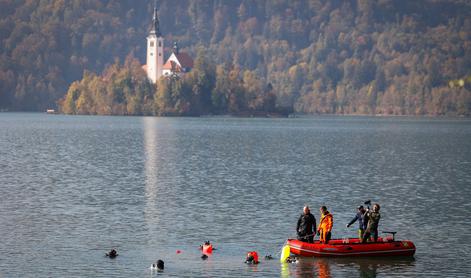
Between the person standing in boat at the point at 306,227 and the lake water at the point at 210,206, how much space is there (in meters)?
1.32

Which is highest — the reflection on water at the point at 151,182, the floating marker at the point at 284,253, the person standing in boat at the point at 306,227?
the person standing in boat at the point at 306,227

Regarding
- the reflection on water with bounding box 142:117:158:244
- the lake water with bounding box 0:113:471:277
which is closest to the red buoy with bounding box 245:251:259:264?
the lake water with bounding box 0:113:471:277

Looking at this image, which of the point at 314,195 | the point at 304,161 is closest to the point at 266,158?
the point at 304,161

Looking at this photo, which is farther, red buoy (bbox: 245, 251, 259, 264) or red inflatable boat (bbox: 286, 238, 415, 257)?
red inflatable boat (bbox: 286, 238, 415, 257)

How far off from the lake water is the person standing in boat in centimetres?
132

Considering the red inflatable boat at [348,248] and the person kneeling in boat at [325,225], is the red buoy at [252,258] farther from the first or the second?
the person kneeling in boat at [325,225]

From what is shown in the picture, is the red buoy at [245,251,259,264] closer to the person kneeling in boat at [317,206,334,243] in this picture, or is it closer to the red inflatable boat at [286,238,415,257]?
the red inflatable boat at [286,238,415,257]

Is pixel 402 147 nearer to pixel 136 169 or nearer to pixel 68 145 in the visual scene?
pixel 68 145

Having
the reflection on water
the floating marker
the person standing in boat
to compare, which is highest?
the person standing in boat

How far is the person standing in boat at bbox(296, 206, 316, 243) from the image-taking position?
5181 cm

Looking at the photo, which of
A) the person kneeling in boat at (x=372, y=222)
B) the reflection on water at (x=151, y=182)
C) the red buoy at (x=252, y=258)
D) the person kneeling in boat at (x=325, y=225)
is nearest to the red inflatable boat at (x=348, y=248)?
the person kneeling in boat at (x=325, y=225)

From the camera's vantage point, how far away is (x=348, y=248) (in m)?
51.8

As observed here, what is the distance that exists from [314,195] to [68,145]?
77.6m

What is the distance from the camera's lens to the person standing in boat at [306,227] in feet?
170
